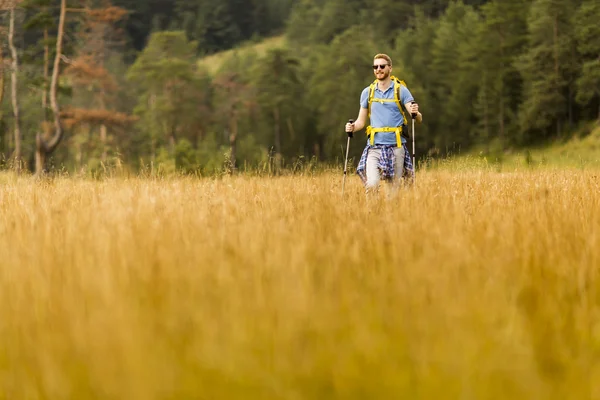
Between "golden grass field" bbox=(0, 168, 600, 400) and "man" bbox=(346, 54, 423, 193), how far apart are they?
2.99 m

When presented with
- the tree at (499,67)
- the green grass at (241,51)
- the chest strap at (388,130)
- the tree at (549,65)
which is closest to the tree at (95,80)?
the chest strap at (388,130)

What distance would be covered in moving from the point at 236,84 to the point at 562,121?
27.8 m

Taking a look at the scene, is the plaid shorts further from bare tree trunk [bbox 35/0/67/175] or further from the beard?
bare tree trunk [bbox 35/0/67/175]

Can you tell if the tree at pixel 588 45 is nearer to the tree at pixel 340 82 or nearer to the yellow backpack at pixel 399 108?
the tree at pixel 340 82

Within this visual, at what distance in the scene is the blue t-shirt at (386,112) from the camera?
6629 mm

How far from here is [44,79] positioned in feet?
92.9

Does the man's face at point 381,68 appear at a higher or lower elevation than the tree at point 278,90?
lower

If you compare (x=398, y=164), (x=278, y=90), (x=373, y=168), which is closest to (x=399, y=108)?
(x=398, y=164)

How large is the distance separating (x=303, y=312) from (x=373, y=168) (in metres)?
4.57

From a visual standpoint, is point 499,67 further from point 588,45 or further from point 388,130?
point 388,130

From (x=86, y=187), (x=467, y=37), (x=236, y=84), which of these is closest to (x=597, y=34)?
(x=467, y=37)

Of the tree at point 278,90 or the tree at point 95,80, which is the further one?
the tree at point 278,90

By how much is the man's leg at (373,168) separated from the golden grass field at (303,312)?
2.76 m

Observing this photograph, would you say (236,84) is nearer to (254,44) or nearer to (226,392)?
(254,44)
